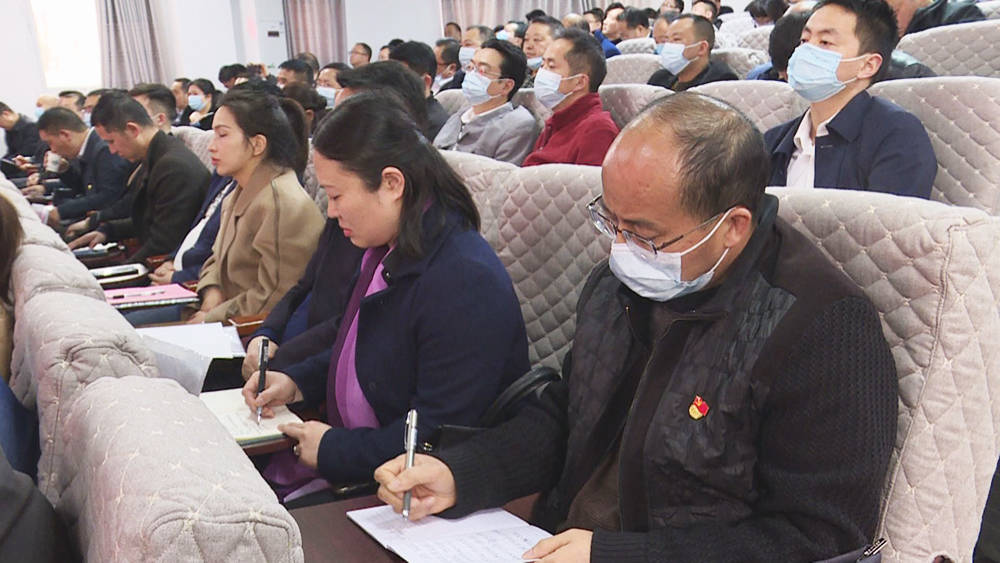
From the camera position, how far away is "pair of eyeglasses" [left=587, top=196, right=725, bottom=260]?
1.10 meters

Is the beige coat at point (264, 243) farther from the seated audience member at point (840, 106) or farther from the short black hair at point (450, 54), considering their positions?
the short black hair at point (450, 54)

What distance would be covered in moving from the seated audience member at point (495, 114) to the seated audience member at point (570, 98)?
0.52ft

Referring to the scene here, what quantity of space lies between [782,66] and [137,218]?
9.60ft

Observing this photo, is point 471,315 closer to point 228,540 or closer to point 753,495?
point 753,495

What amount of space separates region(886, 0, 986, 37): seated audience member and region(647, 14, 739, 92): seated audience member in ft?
2.95

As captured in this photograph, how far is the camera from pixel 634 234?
3.77 feet

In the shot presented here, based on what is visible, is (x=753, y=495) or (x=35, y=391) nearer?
(x=753, y=495)

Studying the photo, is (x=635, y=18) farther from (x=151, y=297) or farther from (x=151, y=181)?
(x=151, y=297)

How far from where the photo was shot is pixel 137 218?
387 cm

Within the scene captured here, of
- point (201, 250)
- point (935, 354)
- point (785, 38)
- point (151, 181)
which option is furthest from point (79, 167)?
point (935, 354)

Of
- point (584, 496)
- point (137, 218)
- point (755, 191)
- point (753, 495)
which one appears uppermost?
point (755, 191)

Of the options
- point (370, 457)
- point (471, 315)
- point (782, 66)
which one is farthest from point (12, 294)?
point (782, 66)

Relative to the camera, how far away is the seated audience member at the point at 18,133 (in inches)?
316

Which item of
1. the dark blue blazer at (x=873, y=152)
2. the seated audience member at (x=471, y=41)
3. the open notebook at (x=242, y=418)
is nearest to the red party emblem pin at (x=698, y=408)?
the open notebook at (x=242, y=418)
